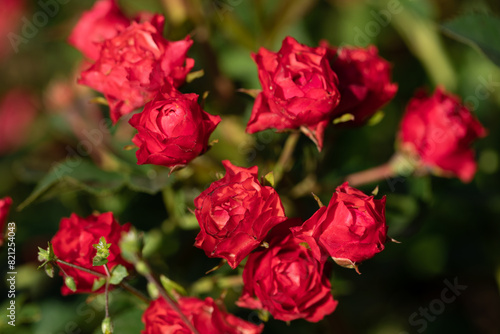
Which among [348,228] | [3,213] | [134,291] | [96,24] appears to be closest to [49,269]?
[134,291]

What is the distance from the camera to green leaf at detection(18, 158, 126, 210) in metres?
1.00

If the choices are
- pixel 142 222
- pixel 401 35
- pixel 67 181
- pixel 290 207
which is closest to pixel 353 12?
pixel 401 35

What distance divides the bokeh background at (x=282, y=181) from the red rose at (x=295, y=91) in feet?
0.42

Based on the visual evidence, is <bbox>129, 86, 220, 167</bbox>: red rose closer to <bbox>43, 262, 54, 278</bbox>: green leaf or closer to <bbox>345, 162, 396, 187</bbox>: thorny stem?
<bbox>43, 262, 54, 278</bbox>: green leaf

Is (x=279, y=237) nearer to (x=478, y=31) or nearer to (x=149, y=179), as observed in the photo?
(x=149, y=179)

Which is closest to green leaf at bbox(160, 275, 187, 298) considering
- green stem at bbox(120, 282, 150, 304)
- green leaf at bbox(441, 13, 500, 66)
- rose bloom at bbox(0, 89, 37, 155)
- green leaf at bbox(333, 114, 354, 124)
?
green stem at bbox(120, 282, 150, 304)

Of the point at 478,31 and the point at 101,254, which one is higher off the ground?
the point at 478,31

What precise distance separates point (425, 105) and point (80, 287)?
0.70m

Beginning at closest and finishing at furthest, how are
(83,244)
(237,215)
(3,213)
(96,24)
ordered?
1. (237,215)
2. (83,244)
3. (3,213)
4. (96,24)

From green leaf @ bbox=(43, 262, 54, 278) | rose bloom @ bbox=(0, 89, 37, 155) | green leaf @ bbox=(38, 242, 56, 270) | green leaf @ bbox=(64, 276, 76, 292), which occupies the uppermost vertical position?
green leaf @ bbox=(38, 242, 56, 270)

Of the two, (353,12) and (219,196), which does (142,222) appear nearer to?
(219,196)

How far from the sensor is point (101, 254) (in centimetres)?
76

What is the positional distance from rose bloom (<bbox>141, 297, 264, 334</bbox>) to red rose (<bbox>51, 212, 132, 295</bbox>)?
0.34ft

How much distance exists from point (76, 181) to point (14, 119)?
1146 millimetres
